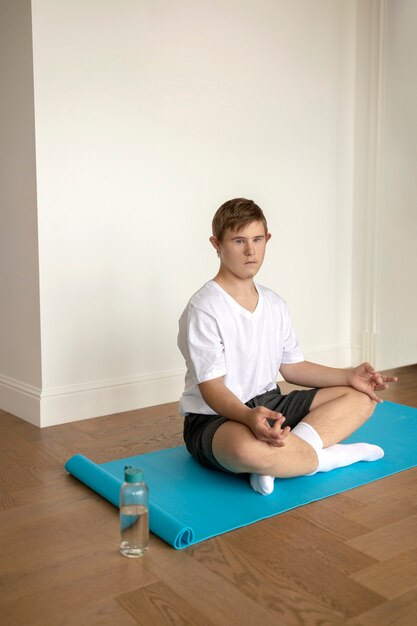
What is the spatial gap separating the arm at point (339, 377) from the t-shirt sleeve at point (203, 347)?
34 cm

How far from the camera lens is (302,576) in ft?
4.57

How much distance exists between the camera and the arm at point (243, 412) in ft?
5.44

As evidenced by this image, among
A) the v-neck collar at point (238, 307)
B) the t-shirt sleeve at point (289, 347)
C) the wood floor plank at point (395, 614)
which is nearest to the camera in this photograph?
the wood floor plank at point (395, 614)

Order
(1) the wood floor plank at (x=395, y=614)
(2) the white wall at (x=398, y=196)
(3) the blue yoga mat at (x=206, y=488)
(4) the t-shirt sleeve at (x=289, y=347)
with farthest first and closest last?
(2) the white wall at (x=398, y=196) < (4) the t-shirt sleeve at (x=289, y=347) < (3) the blue yoga mat at (x=206, y=488) < (1) the wood floor plank at (x=395, y=614)

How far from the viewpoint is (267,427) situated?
1.69 meters

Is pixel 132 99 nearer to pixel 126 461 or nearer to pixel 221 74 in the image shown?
pixel 221 74

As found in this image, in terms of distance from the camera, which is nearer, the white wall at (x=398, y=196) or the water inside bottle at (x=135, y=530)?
the water inside bottle at (x=135, y=530)

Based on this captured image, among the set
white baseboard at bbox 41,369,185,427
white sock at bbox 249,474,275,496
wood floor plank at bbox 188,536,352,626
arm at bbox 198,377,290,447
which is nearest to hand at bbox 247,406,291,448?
arm at bbox 198,377,290,447

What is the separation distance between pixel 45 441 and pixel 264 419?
98 centimetres

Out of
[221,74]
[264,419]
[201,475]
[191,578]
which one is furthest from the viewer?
[221,74]

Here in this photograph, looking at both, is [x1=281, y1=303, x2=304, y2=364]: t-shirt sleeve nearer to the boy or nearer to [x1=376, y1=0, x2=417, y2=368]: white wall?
the boy

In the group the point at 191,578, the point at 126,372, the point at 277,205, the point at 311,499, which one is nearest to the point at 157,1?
the point at 277,205

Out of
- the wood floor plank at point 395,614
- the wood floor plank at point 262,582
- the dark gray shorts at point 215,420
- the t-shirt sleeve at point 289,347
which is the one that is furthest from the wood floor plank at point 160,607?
the t-shirt sleeve at point 289,347

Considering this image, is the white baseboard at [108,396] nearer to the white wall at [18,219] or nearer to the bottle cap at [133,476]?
the white wall at [18,219]
